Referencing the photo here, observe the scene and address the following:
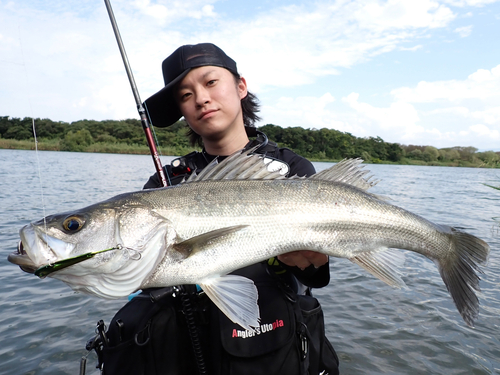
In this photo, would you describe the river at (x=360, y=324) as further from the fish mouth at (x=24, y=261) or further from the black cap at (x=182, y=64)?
the fish mouth at (x=24, y=261)


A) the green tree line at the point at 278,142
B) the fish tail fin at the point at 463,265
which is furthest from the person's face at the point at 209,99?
the green tree line at the point at 278,142

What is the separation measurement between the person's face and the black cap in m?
0.06

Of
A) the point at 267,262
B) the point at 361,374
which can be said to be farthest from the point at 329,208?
the point at 361,374

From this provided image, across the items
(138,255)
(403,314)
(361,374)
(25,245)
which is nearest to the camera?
(25,245)

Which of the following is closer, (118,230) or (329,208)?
(118,230)

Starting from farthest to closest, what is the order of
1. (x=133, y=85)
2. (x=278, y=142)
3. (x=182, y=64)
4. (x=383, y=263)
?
(x=278, y=142) < (x=133, y=85) < (x=182, y=64) < (x=383, y=263)

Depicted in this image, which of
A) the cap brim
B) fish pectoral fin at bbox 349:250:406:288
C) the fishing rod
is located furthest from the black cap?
fish pectoral fin at bbox 349:250:406:288

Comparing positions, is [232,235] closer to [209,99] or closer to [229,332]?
[229,332]

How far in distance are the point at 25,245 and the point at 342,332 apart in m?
4.36

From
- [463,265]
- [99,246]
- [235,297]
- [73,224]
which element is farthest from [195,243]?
[463,265]

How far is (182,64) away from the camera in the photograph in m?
3.01

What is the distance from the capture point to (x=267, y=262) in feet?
8.34

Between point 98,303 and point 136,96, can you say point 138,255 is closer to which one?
point 136,96

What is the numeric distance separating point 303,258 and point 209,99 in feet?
5.17
